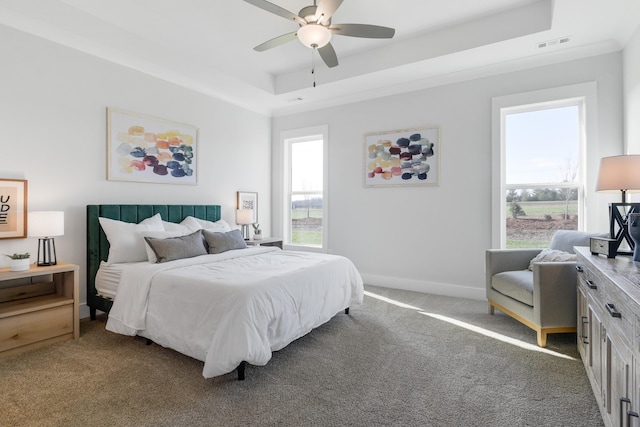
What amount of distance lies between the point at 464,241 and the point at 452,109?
1.76 meters

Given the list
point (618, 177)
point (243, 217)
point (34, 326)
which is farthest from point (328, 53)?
point (34, 326)

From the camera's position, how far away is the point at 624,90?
3.35m

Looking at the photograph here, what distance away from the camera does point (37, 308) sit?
109 inches

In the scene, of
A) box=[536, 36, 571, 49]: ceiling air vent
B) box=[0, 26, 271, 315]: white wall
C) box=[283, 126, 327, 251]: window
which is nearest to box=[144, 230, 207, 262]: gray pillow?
box=[0, 26, 271, 315]: white wall

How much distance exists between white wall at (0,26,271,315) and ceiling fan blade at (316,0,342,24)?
2.65m

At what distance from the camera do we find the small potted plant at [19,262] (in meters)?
2.72

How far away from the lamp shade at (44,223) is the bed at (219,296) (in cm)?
52

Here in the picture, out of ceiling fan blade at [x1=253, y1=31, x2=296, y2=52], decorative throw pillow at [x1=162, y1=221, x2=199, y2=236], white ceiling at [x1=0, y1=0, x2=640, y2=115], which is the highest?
white ceiling at [x1=0, y1=0, x2=640, y2=115]

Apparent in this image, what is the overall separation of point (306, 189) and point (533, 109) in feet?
11.5

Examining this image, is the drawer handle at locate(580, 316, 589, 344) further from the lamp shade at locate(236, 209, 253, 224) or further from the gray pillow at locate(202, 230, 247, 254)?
the lamp shade at locate(236, 209, 253, 224)

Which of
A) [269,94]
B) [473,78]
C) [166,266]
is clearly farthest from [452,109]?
[166,266]

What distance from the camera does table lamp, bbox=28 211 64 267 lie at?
2.82 m

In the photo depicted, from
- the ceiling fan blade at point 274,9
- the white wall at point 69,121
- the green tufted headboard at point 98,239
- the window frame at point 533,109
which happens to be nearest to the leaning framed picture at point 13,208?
the white wall at point 69,121

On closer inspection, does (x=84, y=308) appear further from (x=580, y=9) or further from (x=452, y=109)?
(x=580, y=9)
